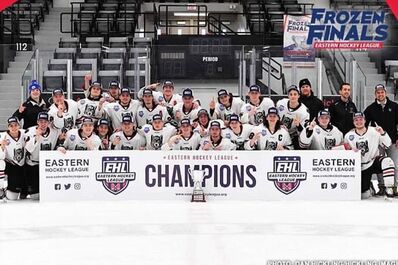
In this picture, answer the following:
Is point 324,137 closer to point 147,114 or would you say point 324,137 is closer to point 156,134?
point 156,134

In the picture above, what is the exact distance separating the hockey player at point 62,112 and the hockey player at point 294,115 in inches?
113

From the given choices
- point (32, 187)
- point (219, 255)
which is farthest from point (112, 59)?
point (219, 255)

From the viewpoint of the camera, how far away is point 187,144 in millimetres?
9789

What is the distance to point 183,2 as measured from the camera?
2230cm

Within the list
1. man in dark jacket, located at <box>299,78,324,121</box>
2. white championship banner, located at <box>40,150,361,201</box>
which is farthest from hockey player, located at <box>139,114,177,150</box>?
man in dark jacket, located at <box>299,78,324,121</box>

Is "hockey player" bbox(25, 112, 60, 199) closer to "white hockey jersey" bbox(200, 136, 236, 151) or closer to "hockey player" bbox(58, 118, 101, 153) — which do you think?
"hockey player" bbox(58, 118, 101, 153)

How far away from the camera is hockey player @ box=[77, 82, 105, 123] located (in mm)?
10312

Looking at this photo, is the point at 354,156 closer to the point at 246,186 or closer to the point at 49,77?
the point at 246,186

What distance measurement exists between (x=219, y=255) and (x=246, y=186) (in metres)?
3.94

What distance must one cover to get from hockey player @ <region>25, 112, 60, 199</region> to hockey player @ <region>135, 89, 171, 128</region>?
118 centimetres

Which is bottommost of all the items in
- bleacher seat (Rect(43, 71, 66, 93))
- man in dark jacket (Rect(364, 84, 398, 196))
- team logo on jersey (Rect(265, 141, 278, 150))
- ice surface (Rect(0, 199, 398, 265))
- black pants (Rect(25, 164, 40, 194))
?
ice surface (Rect(0, 199, 398, 265))

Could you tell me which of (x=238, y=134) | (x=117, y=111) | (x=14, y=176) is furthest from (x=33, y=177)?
(x=238, y=134)

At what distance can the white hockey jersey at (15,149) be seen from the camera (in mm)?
9539

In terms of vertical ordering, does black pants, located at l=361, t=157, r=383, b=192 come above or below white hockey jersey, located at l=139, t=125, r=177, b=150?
below
